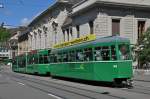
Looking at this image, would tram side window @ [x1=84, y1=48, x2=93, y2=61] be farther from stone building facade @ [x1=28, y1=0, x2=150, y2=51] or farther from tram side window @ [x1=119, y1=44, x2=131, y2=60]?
stone building facade @ [x1=28, y1=0, x2=150, y2=51]

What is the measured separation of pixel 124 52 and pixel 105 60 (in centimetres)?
123

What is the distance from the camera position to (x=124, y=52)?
24.7 m

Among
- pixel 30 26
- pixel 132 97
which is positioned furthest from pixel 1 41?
pixel 132 97

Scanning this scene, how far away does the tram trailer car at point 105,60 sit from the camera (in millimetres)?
24422

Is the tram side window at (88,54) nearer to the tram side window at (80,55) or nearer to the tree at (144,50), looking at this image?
the tram side window at (80,55)

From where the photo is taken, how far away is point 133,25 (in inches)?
1993

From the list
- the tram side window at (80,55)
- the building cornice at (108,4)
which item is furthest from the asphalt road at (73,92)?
the building cornice at (108,4)

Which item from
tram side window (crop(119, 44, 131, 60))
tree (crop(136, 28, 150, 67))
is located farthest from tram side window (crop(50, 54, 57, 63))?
tram side window (crop(119, 44, 131, 60))

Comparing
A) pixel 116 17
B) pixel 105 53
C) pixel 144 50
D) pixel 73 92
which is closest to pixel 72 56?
pixel 105 53

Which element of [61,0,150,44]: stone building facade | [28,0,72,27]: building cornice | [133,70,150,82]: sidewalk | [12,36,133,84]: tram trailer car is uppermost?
[28,0,72,27]: building cornice

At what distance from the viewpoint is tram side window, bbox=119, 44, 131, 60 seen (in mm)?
24511

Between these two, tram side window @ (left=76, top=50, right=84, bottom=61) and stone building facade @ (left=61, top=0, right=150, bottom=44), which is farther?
stone building facade @ (left=61, top=0, right=150, bottom=44)

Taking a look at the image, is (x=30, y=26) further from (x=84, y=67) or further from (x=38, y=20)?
(x=84, y=67)

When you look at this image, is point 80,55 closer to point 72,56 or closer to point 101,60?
point 72,56
